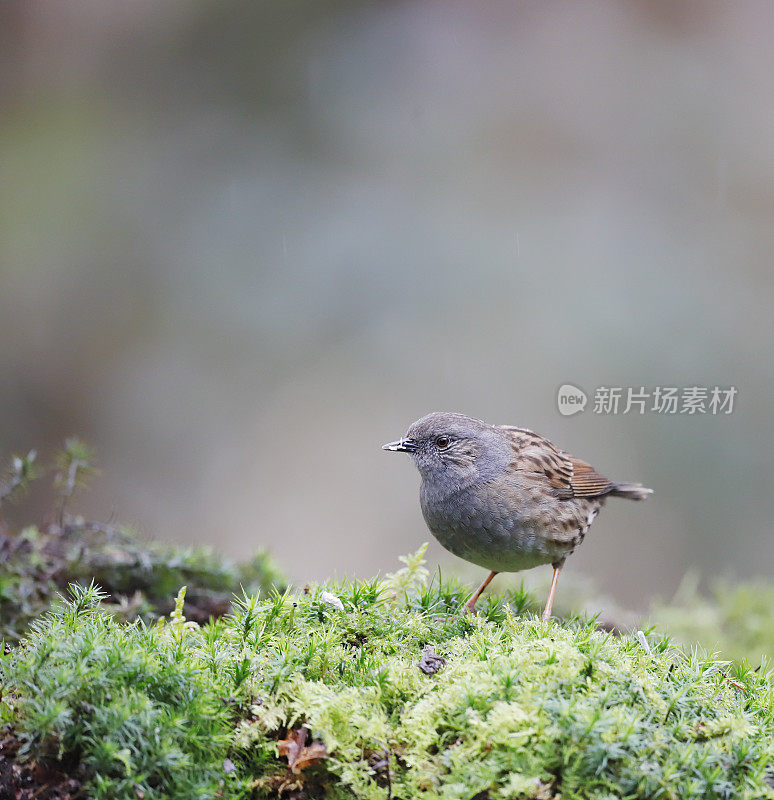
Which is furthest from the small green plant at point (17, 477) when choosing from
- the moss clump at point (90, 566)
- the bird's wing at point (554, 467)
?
the bird's wing at point (554, 467)

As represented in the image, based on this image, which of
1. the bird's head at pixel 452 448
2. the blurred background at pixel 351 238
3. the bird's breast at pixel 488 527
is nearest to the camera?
the bird's breast at pixel 488 527

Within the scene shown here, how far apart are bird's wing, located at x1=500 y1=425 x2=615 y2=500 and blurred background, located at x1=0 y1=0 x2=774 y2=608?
376 centimetres

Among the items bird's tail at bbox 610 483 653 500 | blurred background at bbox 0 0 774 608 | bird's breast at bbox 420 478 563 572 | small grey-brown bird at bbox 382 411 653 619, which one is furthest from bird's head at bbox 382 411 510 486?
blurred background at bbox 0 0 774 608

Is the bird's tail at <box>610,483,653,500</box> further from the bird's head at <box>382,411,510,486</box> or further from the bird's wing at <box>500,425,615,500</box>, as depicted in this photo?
the bird's head at <box>382,411,510,486</box>

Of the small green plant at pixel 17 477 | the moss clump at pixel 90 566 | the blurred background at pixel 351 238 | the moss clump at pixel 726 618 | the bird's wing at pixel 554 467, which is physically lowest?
the moss clump at pixel 90 566

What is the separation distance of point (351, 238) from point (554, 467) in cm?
521

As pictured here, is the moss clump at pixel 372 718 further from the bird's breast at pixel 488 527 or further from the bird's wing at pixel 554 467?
the bird's wing at pixel 554 467

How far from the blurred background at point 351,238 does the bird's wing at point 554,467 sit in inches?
148

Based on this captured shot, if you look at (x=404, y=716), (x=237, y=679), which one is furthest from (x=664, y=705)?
(x=237, y=679)

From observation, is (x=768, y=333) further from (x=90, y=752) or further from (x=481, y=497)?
(x=90, y=752)

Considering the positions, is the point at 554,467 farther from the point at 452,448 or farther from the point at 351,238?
the point at 351,238

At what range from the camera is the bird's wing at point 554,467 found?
4738 millimetres

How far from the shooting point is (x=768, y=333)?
9.10 metres

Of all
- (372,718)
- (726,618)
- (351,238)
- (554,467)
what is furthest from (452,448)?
(351,238)
